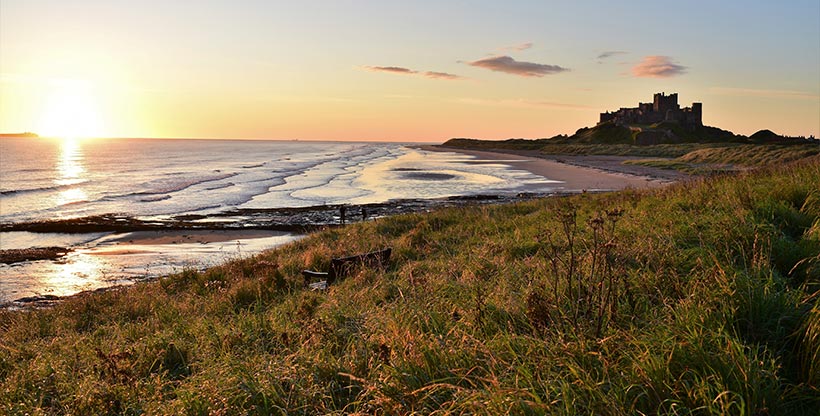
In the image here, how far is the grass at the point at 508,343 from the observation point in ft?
12.0

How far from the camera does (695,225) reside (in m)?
7.91

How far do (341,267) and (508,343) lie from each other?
593cm

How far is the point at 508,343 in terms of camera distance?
4.33 m

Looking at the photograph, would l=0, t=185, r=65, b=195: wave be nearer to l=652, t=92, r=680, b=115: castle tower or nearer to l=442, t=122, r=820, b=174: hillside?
l=442, t=122, r=820, b=174: hillside

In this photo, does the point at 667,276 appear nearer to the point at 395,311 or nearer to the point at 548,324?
the point at 548,324

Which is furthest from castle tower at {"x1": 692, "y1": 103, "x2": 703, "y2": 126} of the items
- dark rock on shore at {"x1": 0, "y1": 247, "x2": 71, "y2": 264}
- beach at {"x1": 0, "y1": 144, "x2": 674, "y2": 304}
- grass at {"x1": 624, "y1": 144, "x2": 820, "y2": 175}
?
dark rock on shore at {"x1": 0, "y1": 247, "x2": 71, "y2": 264}

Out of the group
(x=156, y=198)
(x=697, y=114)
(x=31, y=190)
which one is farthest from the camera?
(x=697, y=114)

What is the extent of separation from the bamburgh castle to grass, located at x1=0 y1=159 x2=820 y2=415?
161689 millimetres

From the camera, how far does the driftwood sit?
9.57 metres

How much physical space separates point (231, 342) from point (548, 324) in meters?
3.35

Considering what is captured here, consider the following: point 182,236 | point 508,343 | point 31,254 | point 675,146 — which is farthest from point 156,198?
point 675,146

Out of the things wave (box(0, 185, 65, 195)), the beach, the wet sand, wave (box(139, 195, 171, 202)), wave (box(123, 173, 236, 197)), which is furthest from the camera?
wave (box(123, 173, 236, 197))

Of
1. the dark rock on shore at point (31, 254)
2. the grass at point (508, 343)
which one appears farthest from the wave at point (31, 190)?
the grass at point (508, 343)

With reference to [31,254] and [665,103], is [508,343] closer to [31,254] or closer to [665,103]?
[31,254]
